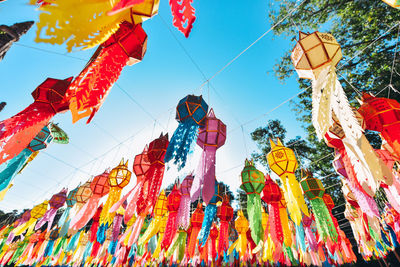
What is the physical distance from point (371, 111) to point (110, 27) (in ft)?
8.99

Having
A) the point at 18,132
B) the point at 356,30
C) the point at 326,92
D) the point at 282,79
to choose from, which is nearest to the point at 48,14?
the point at 18,132

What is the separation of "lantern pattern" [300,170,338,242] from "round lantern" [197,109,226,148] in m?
1.94

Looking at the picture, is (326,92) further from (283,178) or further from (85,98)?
(283,178)

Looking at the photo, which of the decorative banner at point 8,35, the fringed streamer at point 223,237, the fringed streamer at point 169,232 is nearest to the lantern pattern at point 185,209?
the fringed streamer at point 169,232

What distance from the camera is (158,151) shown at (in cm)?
271

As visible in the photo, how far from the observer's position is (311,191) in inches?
132

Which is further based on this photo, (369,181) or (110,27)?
(369,181)

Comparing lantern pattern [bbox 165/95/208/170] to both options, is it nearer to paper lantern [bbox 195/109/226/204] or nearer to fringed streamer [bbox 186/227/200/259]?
paper lantern [bbox 195/109/226/204]

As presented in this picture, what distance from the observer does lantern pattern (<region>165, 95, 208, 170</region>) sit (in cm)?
198

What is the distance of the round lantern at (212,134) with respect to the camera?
8.12 feet

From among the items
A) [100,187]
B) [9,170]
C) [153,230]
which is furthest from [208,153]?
[153,230]

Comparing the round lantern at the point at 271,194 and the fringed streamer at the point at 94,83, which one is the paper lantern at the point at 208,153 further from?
the round lantern at the point at 271,194

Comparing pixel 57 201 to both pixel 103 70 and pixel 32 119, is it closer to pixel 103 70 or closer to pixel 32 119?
pixel 32 119

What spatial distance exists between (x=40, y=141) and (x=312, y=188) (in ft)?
14.5
